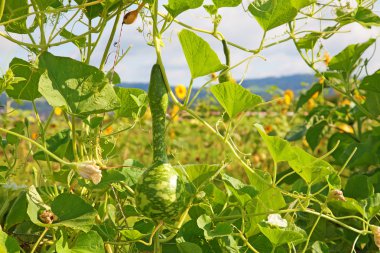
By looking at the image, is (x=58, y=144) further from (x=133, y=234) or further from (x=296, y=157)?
(x=296, y=157)

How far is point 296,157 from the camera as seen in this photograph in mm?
932

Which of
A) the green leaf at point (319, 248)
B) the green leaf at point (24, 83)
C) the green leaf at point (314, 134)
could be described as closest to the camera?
the green leaf at point (24, 83)

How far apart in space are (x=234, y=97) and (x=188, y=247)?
9.2 inches

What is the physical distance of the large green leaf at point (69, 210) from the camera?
0.92m

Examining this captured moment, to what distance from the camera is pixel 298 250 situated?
128 cm

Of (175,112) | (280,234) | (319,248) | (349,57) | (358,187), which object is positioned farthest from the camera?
(175,112)

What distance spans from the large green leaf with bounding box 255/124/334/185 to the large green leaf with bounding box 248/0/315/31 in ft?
0.57

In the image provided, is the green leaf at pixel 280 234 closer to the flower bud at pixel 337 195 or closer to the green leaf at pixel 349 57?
the flower bud at pixel 337 195

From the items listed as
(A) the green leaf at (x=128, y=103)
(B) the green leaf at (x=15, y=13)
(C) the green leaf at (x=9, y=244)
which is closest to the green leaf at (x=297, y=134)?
(A) the green leaf at (x=128, y=103)

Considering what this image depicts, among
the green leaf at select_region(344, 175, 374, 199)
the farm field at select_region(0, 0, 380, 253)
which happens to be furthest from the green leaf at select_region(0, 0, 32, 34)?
the green leaf at select_region(344, 175, 374, 199)

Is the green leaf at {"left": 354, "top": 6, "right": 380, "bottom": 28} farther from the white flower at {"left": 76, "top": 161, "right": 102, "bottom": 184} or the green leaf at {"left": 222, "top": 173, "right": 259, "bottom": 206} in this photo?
the white flower at {"left": 76, "top": 161, "right": 102, "bottom": 184}

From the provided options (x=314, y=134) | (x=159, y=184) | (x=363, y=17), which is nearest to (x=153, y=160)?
(x=159, y=184)

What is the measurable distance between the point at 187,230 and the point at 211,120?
4.40m

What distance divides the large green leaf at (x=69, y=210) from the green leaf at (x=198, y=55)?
0.81 ft
